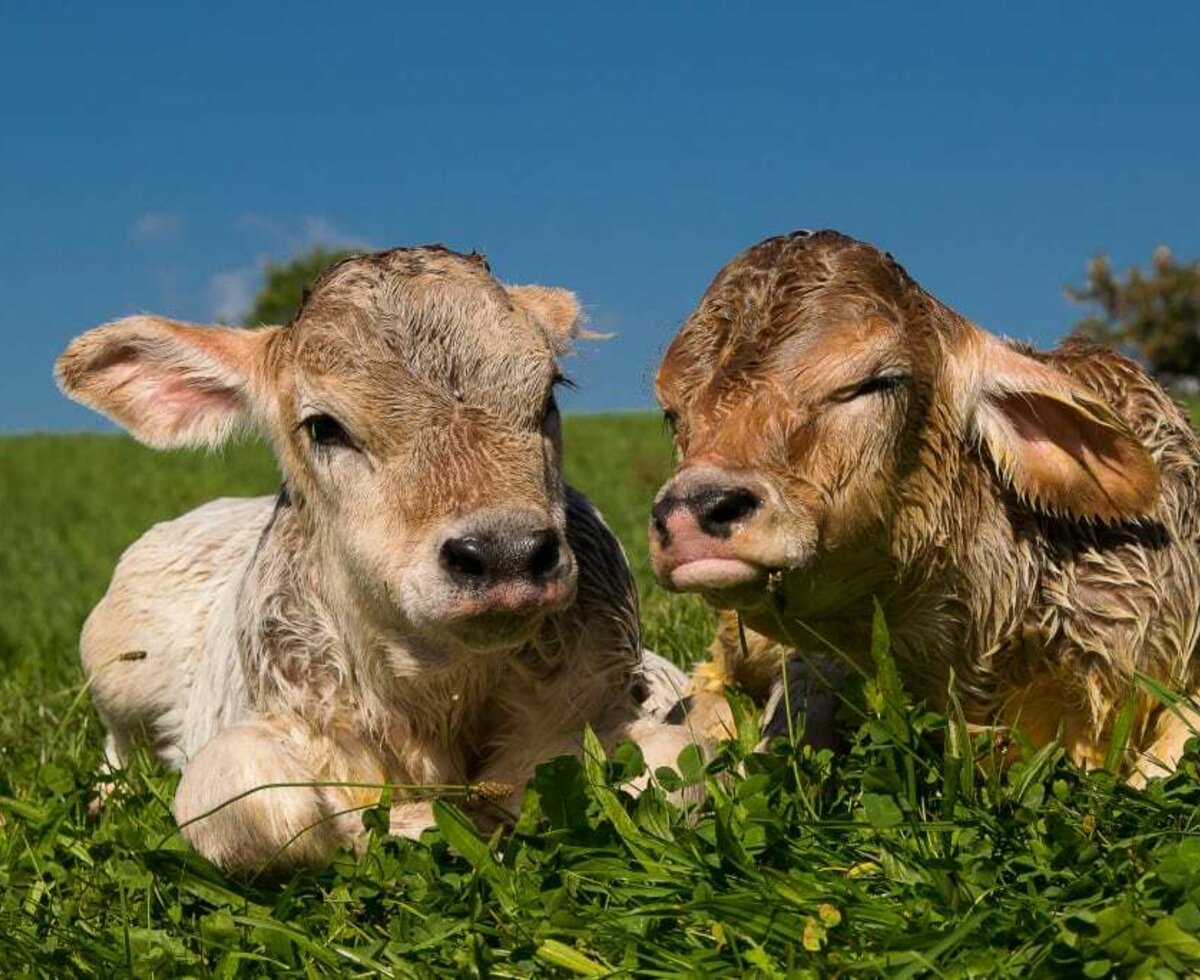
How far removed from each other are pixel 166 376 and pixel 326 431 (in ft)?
3.56

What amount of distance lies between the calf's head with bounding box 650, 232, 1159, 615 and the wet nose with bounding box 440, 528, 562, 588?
34 centimetres

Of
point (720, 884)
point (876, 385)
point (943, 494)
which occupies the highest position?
point (876, 385)

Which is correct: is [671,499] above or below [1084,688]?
above

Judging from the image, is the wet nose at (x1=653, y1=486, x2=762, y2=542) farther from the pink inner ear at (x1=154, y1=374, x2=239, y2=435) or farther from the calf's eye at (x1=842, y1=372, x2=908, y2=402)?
the pink inner ear at (x1=154, y1=374, x2=239, y2=435)

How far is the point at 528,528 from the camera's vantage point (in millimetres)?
4406

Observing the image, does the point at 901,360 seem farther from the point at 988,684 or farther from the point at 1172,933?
the point at 1172,933

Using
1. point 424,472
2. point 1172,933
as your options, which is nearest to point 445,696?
point 424,472

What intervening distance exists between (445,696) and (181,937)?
1.19 meters

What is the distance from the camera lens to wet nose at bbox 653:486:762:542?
4363mm

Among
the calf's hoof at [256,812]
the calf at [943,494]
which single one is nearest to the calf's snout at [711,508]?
the calf at [943,494]

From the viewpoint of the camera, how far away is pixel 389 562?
4.68 m

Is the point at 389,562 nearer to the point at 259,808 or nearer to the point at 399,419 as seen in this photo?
the point at 399,419

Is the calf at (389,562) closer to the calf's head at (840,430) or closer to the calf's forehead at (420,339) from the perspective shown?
the calf's forehead at (420,339)

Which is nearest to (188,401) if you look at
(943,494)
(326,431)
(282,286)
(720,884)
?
(326,431)
